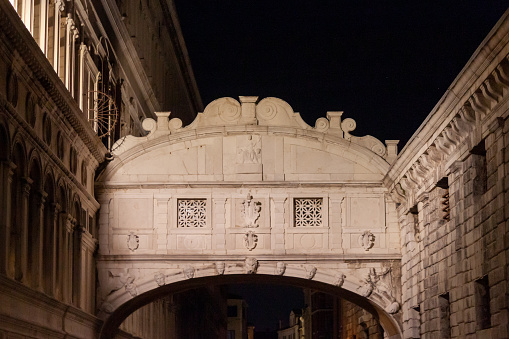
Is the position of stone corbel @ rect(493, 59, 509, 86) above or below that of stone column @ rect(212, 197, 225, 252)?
above

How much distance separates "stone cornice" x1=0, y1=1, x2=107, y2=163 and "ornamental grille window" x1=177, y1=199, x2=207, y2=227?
7.30 ft

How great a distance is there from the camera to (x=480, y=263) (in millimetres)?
18141

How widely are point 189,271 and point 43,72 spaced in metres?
7.52

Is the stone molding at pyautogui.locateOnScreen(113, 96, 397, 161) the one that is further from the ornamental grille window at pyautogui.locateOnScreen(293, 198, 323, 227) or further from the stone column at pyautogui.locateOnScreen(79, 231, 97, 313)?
the stone column at pyautogui.locateOnScreen(79, 231, 97, 313)

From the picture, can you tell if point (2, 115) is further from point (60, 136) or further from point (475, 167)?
point (475, 167)

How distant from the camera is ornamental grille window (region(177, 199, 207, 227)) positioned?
25.9 meters

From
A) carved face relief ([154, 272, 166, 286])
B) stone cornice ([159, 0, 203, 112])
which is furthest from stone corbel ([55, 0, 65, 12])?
stone cornice ([159, 0, 203, 112])

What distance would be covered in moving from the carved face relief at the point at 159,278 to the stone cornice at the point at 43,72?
2.94m

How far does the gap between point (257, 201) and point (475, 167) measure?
320 inches

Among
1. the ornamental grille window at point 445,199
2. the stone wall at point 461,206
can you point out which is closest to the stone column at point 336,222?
the stone wall at point 461,206

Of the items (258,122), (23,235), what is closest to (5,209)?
(23,235)

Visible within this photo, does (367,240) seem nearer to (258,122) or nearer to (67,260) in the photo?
(258,122)

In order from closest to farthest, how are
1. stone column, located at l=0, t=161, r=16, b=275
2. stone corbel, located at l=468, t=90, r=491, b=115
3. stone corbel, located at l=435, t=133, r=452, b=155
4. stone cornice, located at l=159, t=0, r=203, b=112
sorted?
stone column, located at l=0, t=161, r=16, b=275 → stone corbel, located at l=468, t=90, r=491, b=115 → stone corbel, located at l=435, t=133, r=452, b=155 → stone cornice, located at l=159, t=0, r=203, b=112

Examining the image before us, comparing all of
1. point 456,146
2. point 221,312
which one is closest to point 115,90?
point 456,146
